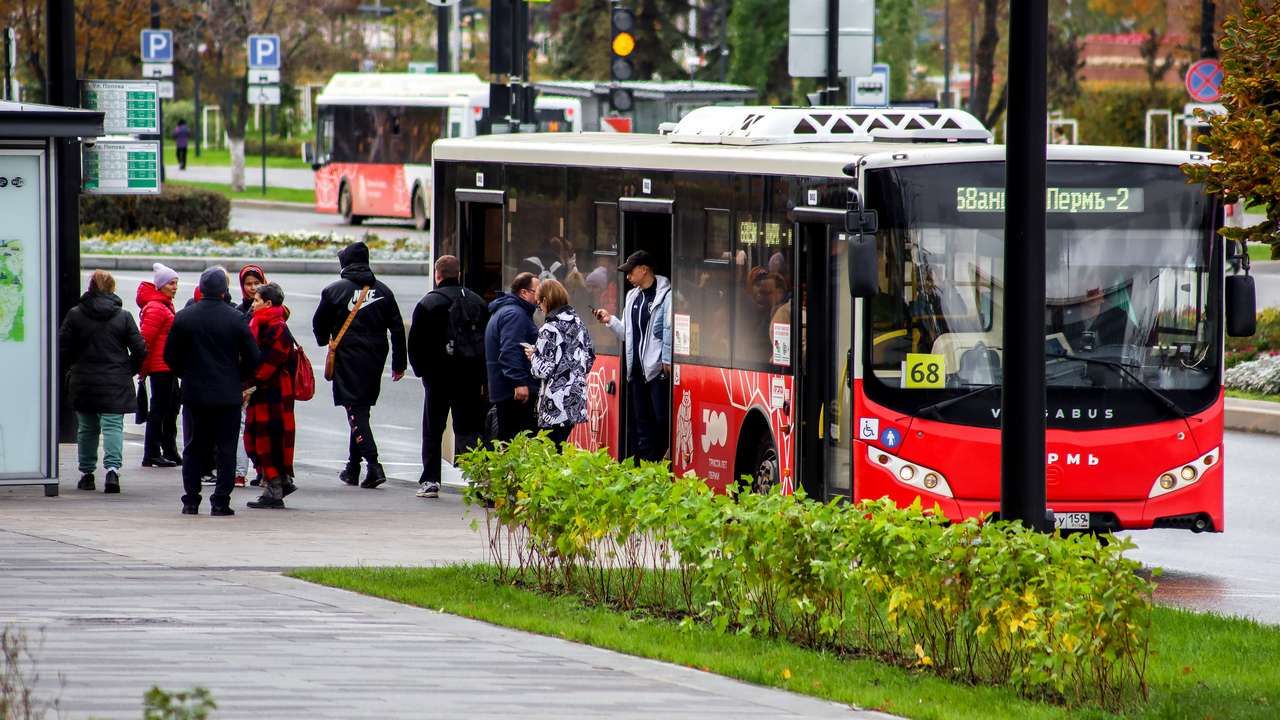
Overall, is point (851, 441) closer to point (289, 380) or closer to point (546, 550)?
point (546, 550)

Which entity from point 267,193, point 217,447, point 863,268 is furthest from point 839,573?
point 267,193

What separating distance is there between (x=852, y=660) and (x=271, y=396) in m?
6.48

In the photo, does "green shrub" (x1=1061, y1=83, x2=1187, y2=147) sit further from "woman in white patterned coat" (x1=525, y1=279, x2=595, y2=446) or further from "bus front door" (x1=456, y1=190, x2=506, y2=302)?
"woman in white patterned coat" (x1=525, y1=279, x2=595, y2=446)

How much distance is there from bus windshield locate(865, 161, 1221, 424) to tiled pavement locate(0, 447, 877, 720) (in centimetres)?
290

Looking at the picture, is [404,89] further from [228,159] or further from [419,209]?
[228,159]

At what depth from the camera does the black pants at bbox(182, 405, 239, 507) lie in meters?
14.0

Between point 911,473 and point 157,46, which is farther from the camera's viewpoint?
point 157,46

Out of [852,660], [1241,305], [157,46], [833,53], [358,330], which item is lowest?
[852,660]

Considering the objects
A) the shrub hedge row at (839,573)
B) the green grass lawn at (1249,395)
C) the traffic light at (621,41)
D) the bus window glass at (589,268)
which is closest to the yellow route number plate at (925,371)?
the shrub hedge row at (839,573)

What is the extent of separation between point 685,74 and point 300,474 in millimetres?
49135

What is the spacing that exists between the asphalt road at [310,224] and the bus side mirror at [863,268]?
30.8 metres

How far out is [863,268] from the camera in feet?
40.5

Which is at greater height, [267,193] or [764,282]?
[764,282]

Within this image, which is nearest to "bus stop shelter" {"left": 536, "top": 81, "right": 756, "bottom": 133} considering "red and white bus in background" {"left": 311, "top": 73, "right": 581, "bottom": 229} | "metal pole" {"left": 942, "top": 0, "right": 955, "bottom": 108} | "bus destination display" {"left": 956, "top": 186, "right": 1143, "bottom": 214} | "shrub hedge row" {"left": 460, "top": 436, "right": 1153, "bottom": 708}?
"red and white bus in background" {"left": 311, "top": 73, "right": 581, "bottom": 229}
